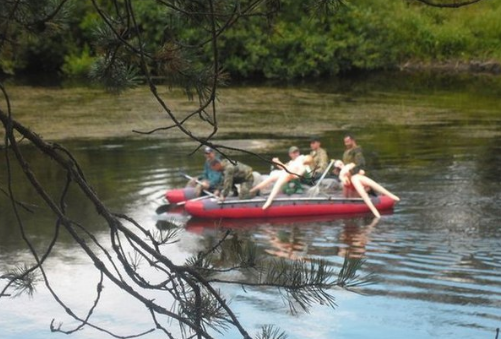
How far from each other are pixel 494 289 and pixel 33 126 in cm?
1505

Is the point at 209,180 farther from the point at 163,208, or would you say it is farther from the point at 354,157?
the point at 354,157

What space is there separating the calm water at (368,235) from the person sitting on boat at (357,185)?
305 mm

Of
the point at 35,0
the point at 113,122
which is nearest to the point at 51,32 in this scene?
the point at 35,0

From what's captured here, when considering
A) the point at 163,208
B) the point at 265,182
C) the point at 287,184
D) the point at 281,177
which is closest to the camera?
the point at 281,177

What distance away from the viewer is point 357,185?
16.0 m

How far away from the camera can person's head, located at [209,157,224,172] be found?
16.0 metres

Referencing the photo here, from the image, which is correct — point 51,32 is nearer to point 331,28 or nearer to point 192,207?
point 192,207

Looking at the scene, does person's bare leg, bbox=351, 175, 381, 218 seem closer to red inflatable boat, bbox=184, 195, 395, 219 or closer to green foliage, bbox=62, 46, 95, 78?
red inflatable boat, bbox=184, 195, 395, 219

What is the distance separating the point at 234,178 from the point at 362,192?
192 centimetres

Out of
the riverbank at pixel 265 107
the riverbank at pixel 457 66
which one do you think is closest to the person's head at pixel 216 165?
the riverbank at pixel 265 107

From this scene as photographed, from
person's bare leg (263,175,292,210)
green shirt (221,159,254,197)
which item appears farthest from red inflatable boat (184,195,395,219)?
green shirt (221,159,254,197)

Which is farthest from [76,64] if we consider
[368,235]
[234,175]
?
[368,235]

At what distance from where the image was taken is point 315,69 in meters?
39.6

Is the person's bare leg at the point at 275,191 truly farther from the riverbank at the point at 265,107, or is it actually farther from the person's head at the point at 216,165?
the riverbank at the point at 265,107
